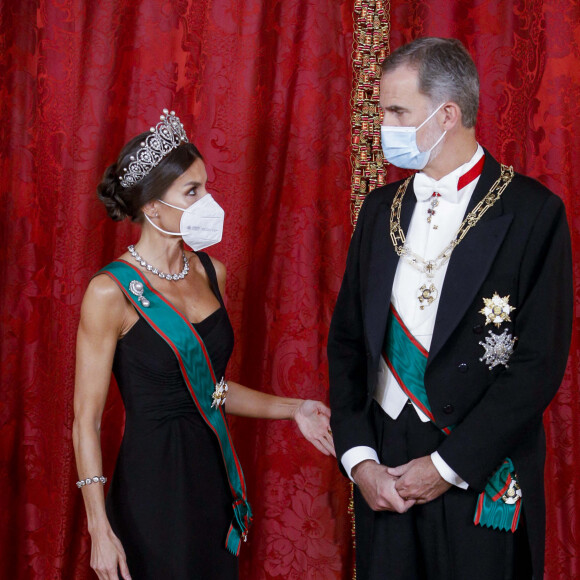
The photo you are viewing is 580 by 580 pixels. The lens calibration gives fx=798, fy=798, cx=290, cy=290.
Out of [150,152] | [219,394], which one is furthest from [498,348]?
[150,152]

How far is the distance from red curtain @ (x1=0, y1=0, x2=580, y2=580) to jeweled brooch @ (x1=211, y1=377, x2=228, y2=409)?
606 mm

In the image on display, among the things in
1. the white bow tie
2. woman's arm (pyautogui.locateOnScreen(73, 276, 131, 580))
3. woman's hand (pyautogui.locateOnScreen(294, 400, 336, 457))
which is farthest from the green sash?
woman's arm (pyautogui.locateOnScreen(73, 276, 131, 580))

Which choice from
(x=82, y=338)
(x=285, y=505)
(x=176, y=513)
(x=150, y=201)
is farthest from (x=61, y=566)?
(x=150, y=201)

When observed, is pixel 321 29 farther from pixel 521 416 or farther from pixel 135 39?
pixel 521 416

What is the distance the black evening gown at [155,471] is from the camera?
1779mm

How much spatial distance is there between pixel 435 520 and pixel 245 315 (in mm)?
1130

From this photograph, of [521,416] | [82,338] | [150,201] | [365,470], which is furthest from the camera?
[150,201]

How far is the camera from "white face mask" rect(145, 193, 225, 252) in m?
1.92

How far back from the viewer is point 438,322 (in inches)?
59.5

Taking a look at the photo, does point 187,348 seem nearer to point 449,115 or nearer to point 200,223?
point 200,223

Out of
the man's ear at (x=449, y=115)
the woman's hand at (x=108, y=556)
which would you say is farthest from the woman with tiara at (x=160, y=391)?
the man's ear at (x=449, y=115)

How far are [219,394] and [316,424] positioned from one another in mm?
255

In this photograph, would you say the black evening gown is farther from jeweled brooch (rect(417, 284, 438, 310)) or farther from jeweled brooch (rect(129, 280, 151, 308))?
jeweled brooch (rect(417, 284, 438, 310))

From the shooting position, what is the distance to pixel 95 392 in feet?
5.74
